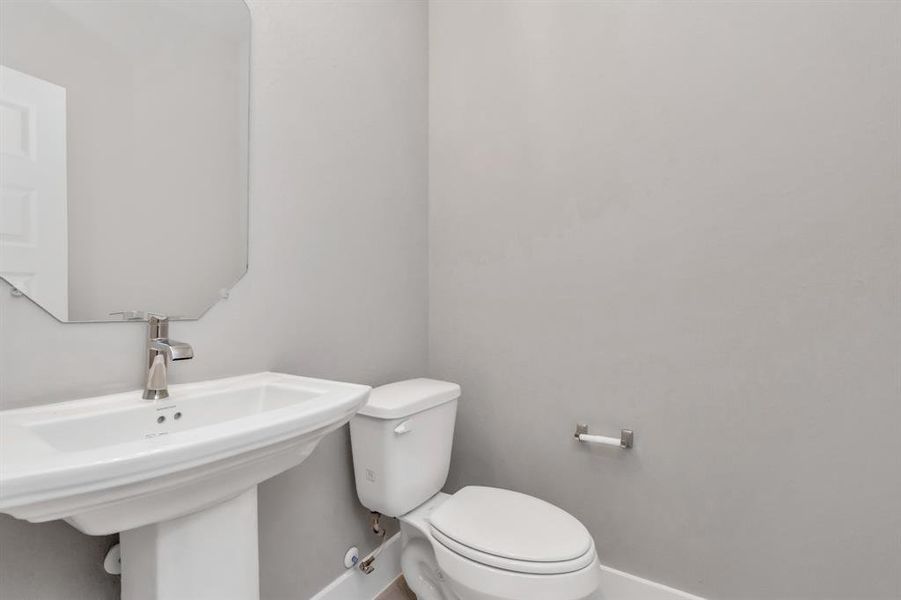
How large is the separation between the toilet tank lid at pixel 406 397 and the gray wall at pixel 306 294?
0.34ft

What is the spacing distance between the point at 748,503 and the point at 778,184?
2.94 feet

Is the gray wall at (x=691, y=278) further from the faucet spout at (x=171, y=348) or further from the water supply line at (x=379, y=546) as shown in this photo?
the faucet spout at (x=171, y=348)

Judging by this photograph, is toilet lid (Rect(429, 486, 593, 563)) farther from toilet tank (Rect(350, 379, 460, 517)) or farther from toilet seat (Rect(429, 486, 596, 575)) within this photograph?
toilet tank (Rect(350, 379, 460, 517))

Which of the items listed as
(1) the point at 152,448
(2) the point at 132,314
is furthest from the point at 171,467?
(2) the point at 132,314

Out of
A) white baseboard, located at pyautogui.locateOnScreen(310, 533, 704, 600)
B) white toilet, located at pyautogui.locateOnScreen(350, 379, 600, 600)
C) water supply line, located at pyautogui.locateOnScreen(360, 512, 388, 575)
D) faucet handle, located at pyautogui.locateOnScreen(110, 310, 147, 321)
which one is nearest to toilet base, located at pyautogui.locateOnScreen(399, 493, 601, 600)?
white toilet, located at pyautogui.locateOnScreen(350, 379, 600, 600)

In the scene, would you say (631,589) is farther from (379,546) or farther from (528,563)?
(379,546)

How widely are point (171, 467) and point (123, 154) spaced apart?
0.71 m

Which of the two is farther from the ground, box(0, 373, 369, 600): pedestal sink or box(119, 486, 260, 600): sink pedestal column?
box(0, 373, 369, 600): pedestal sink

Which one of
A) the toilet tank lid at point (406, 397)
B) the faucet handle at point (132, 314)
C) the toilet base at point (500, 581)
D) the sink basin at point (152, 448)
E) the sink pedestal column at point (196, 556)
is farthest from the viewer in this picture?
the toilet tank lid at point (406, 397)

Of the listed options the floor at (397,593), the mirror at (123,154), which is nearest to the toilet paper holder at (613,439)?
the floor at (397,593)

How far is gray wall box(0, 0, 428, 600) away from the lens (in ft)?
2.49

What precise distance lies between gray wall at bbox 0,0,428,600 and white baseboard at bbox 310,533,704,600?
6 cm

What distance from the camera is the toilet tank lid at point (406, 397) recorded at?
120 cm

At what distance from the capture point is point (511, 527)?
112 centimetres
